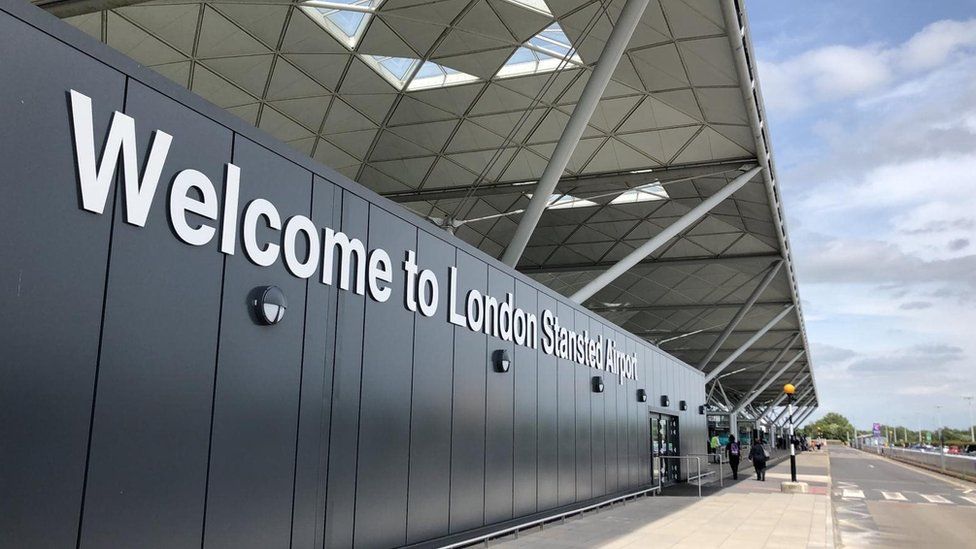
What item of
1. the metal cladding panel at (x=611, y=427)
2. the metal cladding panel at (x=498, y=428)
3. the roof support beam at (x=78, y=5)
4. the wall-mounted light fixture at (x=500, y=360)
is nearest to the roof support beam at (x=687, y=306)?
the metal cladding panel at (x=611, y=427)

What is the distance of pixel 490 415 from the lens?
12.1 m

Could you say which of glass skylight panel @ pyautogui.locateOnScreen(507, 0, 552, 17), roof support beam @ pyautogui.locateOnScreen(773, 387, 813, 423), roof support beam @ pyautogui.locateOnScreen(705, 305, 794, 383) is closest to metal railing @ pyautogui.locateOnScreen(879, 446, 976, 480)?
roof support beam @ pyautogui.locateOnScreen(705, 305, 794, 383)

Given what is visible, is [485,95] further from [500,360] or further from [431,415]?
[431,415]

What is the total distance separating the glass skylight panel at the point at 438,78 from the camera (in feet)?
73.9

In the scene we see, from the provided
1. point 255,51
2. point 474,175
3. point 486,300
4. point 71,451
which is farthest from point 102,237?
point 474,175

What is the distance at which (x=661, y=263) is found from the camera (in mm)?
39844

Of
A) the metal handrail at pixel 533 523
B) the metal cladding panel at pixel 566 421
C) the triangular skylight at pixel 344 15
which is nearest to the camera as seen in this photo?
the metal handrail at pixel 533 523

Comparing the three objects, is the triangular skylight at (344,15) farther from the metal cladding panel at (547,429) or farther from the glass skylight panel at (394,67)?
the metal cladding panel at (547,429)

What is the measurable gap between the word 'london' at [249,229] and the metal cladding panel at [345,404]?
0.72ft

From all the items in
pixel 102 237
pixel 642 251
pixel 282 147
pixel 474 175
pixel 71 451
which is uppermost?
pixel 474 175

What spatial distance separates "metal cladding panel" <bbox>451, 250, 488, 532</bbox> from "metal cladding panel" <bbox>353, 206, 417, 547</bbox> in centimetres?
145

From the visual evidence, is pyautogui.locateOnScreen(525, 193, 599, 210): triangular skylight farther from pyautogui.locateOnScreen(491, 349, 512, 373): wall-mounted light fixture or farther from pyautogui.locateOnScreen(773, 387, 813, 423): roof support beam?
pyautogui.locateOnScreen(773, 387, 813, 423): roof support beam

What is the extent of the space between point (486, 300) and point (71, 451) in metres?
7.76

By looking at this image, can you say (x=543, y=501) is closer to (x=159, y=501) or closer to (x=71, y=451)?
(x=159, y=501)
